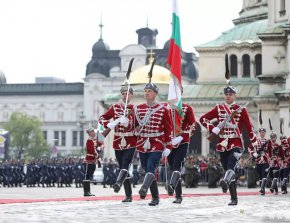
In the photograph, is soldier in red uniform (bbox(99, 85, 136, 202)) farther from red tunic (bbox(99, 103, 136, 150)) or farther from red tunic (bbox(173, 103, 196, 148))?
red tunic (bbox(173, 103, 196, 148))

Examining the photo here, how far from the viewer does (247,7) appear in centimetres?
9031

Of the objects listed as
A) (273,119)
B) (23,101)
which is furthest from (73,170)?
(23,101)

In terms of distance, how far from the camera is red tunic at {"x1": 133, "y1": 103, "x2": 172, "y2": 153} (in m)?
18.1

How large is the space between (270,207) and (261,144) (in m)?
10.5

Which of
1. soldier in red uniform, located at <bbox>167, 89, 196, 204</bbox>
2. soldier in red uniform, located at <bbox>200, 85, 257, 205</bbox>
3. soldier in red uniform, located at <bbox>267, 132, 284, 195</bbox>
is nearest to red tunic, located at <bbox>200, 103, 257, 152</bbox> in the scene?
soldier in red uniform, located at <bbox>200, 85, 257, 205</bbox>

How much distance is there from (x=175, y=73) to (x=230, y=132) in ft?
10.8

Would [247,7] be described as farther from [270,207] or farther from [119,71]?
[270,207]

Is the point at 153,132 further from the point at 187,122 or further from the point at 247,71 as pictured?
the point at 247,71

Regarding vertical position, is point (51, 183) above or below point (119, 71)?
below

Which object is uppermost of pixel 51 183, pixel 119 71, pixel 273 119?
pixel 119 71

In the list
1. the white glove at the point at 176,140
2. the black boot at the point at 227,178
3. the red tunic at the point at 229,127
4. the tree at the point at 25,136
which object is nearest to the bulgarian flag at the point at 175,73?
the white glove at the point at 176,140

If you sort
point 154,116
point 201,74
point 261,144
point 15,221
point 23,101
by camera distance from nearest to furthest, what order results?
point 15,221 < point 154,116 < point 261,144 < point 201,74 < point 23,101

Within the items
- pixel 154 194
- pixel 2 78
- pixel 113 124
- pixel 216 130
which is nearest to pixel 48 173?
pixel 113 124

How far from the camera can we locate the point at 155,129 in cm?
1812
